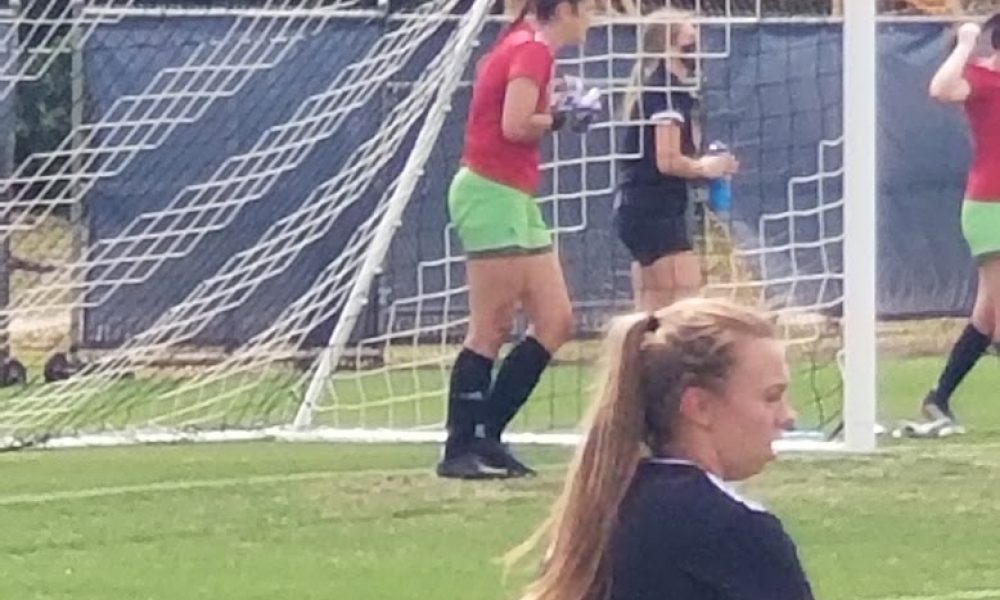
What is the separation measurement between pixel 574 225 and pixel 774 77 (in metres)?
1.32

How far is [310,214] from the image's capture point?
1414cm

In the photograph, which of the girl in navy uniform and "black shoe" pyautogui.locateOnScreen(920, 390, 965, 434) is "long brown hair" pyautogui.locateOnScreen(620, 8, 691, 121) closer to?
the girl in navy uniform

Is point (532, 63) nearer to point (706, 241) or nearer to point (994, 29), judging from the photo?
point (994, 29)

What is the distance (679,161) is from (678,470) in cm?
606

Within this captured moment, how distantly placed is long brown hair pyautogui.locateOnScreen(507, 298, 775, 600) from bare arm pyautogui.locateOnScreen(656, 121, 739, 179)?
5.85 meters

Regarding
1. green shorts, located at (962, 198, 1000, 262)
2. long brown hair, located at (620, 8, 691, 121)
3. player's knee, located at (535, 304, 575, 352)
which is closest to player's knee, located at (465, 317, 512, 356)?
player's knee, located at (535, 304, 575, 352)

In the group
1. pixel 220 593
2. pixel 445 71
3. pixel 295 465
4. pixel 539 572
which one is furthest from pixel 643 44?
pixel 539 572

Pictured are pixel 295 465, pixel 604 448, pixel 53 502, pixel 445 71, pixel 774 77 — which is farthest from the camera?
pixel 774 77

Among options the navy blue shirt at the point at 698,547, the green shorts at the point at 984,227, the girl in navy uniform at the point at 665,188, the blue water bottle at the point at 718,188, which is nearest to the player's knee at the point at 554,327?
the girl in navy uniform at the point at 665,188

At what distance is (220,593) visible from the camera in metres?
6.96

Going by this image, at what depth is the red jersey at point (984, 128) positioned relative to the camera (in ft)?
33.0

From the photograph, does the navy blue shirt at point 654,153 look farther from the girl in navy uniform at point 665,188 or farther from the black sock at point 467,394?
the black sock at point 467,394

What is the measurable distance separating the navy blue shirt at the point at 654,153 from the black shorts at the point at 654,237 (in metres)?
0.02

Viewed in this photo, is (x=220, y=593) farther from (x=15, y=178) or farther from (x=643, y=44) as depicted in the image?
(x=15, y=178)
